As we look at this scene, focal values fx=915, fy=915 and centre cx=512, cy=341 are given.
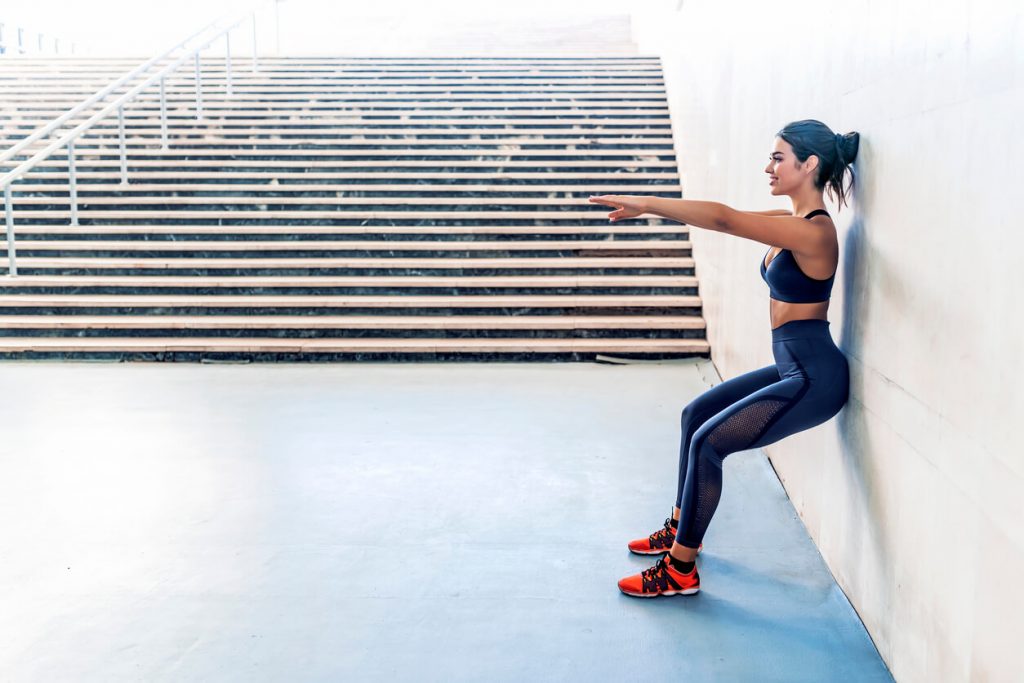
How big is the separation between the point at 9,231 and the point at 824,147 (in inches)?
251

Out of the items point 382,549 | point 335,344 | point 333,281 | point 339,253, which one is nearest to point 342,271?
point 333,281

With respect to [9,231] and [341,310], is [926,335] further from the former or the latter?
[9,231]

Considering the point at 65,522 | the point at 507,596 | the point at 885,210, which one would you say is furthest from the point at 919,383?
the point at 65,522

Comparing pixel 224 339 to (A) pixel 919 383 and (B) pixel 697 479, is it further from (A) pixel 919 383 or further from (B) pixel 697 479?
(A) pixel 919 383

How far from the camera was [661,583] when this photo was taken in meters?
2.81

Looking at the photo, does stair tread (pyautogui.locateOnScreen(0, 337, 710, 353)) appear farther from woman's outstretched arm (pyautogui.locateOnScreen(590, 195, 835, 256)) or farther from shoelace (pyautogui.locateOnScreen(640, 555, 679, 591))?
woman's outstretched arm (pyautogui.locateOnScreen(590, 195, 835, 256))

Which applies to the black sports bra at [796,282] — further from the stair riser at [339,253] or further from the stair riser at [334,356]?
the stair riser at [339,253]

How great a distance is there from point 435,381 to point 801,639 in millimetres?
3636

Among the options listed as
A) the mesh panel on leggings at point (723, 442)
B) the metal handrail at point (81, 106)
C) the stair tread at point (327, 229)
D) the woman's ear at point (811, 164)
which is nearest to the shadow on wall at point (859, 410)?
the woman's ear at point (811, 164)

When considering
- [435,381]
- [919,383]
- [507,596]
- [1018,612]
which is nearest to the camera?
[1018,612]

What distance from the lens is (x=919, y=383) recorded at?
7.11ft

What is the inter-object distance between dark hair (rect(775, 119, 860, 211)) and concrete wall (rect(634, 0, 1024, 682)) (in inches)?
1.9

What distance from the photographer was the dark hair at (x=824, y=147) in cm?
270

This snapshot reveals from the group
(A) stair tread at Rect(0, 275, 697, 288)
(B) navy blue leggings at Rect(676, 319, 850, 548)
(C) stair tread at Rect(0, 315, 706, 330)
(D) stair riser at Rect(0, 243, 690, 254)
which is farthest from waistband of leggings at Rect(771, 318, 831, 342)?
(D) stair riser at Rect(0, 243, 690, 254)
